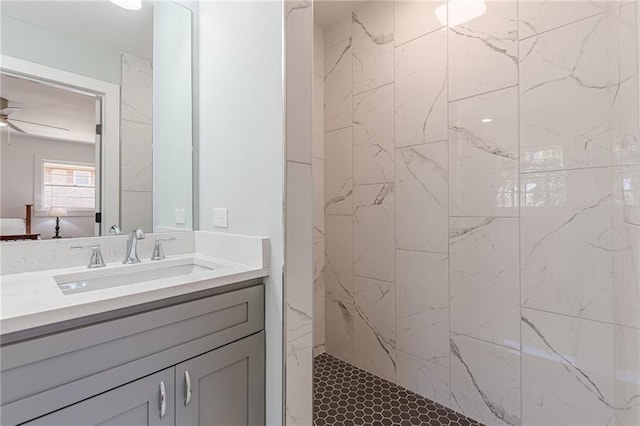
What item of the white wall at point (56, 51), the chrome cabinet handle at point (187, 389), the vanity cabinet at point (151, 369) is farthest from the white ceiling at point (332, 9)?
the chrome cabinet handle at point (187, 389)

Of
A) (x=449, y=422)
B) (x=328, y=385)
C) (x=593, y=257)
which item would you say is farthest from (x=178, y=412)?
(x=593, y=257)

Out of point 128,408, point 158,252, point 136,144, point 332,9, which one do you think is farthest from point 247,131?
point 332,9

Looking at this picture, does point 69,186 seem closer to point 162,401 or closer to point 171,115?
point 171,115

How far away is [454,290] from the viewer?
6.08 ft

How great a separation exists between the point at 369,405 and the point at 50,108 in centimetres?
221

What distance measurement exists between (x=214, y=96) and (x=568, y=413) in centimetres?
228

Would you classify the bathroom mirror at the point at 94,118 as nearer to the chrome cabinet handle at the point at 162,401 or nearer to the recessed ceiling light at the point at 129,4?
the recessed ceiling light at the point at 129,4

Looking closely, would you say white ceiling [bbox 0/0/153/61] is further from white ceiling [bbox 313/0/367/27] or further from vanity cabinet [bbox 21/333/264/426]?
vanity cabinet [bbox 21/333/264/426]

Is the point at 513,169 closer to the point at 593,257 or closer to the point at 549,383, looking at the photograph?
the point at 593,257

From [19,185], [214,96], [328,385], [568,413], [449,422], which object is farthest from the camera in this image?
[328,385]

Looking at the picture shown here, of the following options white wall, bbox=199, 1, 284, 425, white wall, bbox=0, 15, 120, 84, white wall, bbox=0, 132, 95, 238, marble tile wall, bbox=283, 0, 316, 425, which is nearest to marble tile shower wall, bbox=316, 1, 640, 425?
marble tile wall, bbox=283, 0, 316, 425

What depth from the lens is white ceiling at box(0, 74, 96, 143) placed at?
1233 mm

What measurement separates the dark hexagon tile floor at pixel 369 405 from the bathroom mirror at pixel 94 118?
52.7 inches

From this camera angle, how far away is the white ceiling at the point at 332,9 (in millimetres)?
2283
